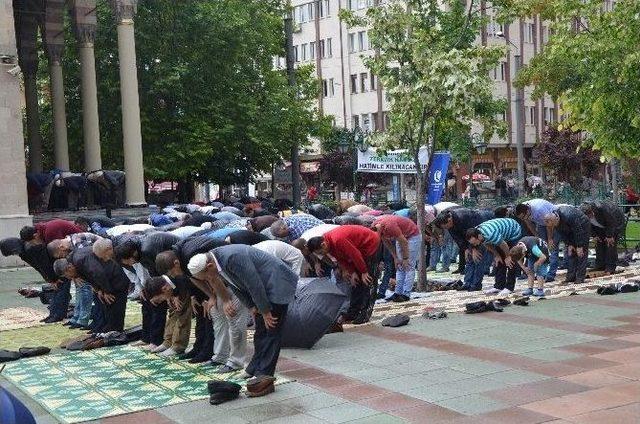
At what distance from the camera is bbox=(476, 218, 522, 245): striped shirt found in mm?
13117

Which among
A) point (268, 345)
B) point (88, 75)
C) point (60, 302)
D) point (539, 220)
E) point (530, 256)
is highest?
point (88, 75)

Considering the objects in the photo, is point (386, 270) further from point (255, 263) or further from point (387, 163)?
point (387, 163)

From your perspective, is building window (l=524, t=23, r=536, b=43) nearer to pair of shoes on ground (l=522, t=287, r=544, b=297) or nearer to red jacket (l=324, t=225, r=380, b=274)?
pair of shoes on ground (l=522, t=287, r=544, b=297)

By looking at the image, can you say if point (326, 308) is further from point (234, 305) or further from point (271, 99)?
point (271, 99)

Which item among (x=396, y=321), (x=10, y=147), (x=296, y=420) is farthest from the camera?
(x=10, y=147)

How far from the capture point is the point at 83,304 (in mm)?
12438

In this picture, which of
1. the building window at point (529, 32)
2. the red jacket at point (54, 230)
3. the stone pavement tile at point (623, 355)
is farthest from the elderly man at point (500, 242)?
the building window at point (529, 32)

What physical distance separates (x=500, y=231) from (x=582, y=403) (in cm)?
642

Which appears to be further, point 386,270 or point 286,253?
point 386,270

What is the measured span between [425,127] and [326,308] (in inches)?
225

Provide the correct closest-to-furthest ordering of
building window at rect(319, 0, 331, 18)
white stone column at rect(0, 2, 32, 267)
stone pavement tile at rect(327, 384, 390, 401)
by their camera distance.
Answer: stone pavement tile at rect(327, 384, 390, 401) → white stone column at rect(0, 2, 32, 267) → building window at rect(319, 0, 331, 18)

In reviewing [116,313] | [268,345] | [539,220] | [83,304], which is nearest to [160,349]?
[116,313]

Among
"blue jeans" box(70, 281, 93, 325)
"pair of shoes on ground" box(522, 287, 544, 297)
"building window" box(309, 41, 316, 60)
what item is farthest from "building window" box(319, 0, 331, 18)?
"blue jeans" box(70, 281, 93, 325)

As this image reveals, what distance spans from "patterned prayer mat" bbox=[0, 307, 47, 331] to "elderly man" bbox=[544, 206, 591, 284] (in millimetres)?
8419
